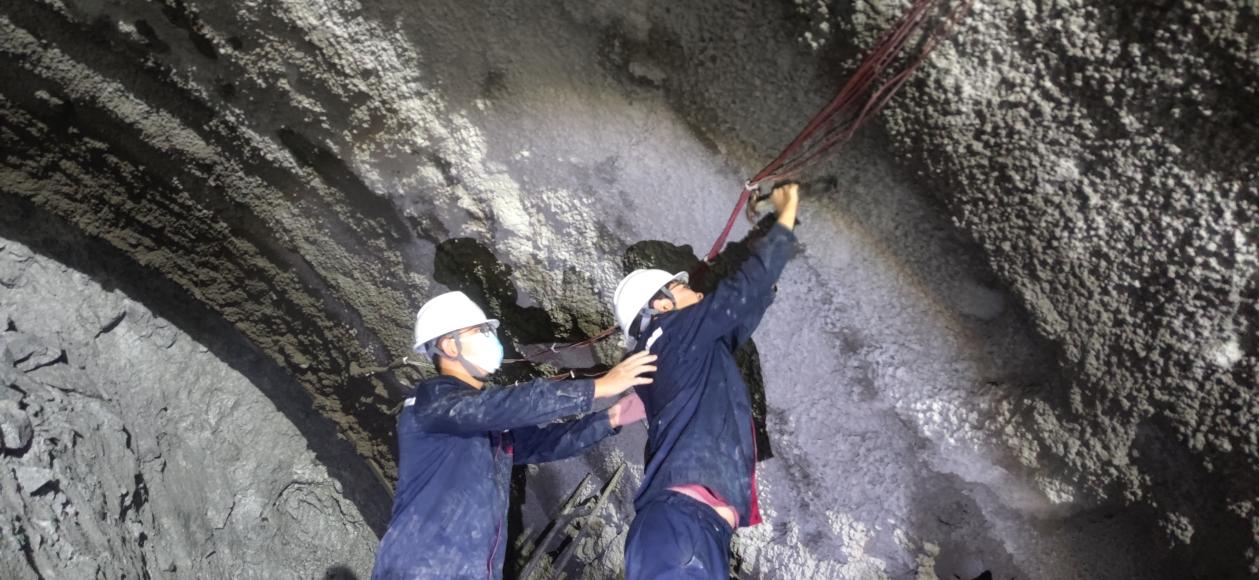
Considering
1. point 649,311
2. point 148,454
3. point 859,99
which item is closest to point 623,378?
point 649,311

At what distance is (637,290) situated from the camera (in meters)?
1.80

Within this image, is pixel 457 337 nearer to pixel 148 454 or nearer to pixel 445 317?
pixel 445 317

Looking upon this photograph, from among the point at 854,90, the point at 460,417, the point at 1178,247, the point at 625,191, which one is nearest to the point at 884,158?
the point at 854,90

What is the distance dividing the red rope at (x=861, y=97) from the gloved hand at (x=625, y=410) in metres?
0.58

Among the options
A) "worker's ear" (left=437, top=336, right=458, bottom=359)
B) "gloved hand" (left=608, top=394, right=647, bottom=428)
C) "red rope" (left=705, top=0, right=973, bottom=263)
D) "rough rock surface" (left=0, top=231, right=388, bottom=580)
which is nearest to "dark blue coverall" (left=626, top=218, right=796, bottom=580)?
"red rope" (left=705, top=0, right=973, bottom=263)

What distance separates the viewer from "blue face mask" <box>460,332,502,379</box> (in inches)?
77.6

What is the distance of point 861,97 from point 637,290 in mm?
671

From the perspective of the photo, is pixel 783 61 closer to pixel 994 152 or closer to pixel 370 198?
pixel 994 152

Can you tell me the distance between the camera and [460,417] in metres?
1.72

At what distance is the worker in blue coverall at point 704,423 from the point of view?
1527 millimetres

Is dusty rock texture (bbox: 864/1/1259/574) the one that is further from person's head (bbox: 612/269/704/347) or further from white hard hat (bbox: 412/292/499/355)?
white hard hat (bbox: 412/292/499/355)

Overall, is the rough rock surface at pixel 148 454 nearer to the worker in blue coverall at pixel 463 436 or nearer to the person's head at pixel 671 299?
the worker in blue coverall at pixel 463 436

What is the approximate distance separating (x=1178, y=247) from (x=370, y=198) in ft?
6.03

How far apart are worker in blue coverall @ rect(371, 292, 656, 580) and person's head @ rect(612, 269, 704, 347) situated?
0.13 meters
